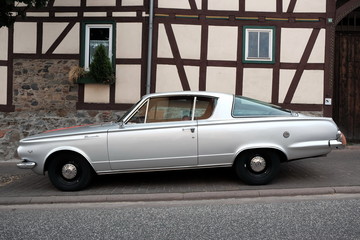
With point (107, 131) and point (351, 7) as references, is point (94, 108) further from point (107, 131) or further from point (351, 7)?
point (351, 7)

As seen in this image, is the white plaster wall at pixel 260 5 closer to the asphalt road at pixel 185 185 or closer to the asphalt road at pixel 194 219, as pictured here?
the asphalt road at pixel 185 185

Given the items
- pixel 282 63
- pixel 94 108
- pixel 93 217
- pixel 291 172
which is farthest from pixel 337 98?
pixel 93 217

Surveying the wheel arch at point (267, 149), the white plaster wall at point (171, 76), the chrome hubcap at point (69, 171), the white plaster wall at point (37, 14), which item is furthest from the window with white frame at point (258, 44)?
the chrome hubcap at point (69, 171)

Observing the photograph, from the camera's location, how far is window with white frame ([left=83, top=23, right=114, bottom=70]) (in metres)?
9.50

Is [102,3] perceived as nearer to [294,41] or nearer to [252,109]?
[294,41]

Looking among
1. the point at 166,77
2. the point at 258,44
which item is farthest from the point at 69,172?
the point at 258,44

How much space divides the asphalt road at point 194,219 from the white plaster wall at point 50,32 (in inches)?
227

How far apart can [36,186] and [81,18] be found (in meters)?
5.34

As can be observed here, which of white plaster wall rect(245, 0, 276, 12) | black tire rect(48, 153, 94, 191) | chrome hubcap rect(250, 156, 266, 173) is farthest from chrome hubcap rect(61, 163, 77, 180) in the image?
white plaster wall rect(245, 0, 276, 12)

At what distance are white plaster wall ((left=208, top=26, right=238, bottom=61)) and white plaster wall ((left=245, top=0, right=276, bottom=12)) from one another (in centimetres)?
70

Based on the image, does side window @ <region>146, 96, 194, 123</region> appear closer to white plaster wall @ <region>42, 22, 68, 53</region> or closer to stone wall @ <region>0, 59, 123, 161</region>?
stone wall @ <region>0, 59, 123, 161</region>

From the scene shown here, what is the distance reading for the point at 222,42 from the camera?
372 inches

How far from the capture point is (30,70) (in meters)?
9.51

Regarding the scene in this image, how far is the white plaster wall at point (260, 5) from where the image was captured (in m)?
9.41
